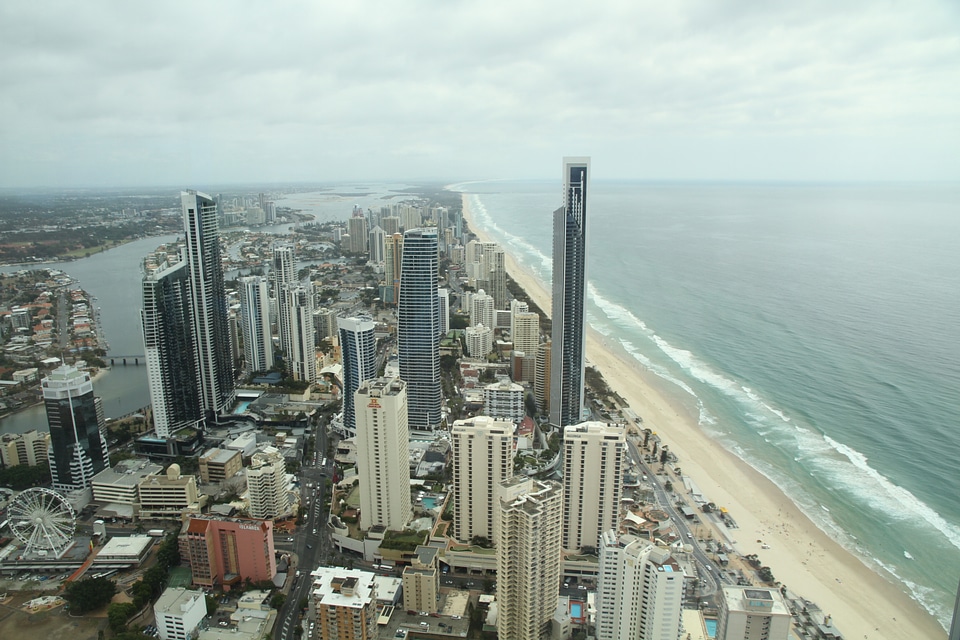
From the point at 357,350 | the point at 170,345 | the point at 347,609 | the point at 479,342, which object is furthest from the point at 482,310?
the point at 347,609

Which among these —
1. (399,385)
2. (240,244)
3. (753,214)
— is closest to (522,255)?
(240,244)

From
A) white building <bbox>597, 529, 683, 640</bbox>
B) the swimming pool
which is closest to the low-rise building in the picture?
white building <bbox>597, 529, 683, 640</bbox>

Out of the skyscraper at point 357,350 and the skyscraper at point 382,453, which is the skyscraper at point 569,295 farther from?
the skyscraper at point 382,453

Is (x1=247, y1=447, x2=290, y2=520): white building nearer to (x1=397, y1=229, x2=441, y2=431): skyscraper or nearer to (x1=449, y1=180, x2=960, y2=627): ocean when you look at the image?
(x1=397, y1=229, x2=441, y2=431): skyscraper

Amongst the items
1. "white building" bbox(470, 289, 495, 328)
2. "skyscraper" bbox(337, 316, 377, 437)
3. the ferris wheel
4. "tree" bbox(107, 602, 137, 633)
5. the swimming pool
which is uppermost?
"skyscraper" bbox(337, 316, 377, 437)

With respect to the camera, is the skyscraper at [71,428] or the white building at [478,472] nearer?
the white building at [478,472]

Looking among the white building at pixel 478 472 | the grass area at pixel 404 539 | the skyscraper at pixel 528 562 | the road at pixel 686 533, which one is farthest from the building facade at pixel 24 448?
the road at pixel 686 533

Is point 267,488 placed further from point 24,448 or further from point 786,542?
point 786,542

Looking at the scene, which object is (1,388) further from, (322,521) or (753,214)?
(753,214)
